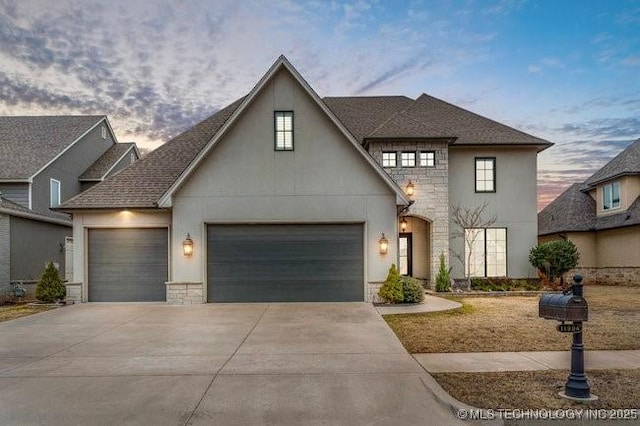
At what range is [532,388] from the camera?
5590 millimetres

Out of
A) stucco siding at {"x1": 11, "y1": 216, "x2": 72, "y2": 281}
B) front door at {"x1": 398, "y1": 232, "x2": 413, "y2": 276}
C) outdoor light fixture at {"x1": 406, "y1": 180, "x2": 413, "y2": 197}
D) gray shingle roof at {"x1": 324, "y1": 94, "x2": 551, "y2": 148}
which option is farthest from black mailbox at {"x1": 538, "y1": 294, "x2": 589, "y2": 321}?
stucco siding at {"x1": 11, "y1": 216, "x2": 72, "y2": 281}

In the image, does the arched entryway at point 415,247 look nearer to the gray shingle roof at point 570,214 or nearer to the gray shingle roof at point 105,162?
the gray shingle roof at point 570,214

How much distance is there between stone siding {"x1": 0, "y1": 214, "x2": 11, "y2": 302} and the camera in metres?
16.9

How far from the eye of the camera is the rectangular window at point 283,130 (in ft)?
45.9

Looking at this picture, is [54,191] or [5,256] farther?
[54,191]

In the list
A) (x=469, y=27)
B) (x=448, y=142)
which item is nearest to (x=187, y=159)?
(x=448, y=142)

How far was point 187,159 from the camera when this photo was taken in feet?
54.1

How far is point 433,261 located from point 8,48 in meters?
21.3

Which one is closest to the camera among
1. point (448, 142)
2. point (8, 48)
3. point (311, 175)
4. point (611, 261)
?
point (311, 175)

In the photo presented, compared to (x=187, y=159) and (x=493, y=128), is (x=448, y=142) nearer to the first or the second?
(x=493, y=128)

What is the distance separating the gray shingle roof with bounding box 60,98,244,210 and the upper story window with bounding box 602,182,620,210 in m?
20.7

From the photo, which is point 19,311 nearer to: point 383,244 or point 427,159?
point 383,244

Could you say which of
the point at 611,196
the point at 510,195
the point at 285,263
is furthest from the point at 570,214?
the point at 285,263

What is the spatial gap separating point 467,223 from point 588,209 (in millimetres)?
11214
